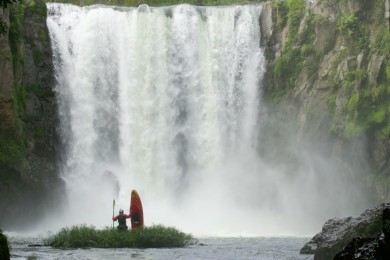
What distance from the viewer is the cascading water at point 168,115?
44.7 m

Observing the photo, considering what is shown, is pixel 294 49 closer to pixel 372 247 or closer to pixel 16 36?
pixel 16 36

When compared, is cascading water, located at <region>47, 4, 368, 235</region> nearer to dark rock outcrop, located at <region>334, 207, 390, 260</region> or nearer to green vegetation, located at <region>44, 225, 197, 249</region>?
green vegetation, located at <region>44, 225, 197, 249</region>

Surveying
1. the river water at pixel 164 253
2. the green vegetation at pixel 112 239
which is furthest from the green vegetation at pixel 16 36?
the river water at pixel 164 253

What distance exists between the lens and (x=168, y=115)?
4694cm

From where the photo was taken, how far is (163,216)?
139 ft

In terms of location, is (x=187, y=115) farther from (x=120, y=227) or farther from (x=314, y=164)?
(x=120, y=227)

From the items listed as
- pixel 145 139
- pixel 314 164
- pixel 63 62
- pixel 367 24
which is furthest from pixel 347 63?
pixel 63 62

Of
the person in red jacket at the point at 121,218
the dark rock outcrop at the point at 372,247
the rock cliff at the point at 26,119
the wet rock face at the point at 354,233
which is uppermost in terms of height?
the rock cliff at the point at 26,119

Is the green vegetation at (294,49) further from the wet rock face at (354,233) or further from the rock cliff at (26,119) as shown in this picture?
the wet rock face at (354,233)

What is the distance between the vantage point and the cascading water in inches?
1759

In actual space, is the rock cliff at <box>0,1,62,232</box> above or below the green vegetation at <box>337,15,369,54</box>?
below

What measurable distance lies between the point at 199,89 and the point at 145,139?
5.17 meters

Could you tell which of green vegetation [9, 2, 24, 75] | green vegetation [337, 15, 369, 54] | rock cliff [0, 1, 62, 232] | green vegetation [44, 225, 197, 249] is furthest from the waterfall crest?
green vegetation [44, 225, 197, 249]

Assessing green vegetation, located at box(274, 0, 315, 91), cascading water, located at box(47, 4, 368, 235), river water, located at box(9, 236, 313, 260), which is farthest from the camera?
green vegetation, located at box(274, 0, 315, 91)
